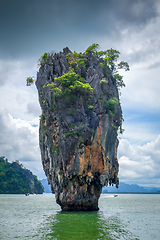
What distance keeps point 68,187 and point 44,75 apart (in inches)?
589

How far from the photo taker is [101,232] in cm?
1584

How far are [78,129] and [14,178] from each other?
93.0 m

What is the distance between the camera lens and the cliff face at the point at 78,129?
26031 millimetres

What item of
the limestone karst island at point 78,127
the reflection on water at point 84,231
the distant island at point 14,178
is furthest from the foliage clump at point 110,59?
the distant island at point 14,178

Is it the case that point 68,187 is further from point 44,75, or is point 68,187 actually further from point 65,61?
point 65,61

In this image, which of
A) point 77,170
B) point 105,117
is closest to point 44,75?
point 105,117

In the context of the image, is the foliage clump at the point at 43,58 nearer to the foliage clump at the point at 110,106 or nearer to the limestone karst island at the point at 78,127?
the limestone karst island at the point at 78,127

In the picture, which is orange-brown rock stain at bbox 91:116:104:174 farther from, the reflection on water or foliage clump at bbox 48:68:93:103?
the reflection on water

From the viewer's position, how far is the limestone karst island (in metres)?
26.1

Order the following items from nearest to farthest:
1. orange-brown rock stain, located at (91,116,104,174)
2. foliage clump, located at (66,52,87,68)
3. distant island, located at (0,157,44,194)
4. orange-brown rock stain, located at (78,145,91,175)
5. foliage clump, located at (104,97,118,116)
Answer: orange-brown rock stain, located at (78,145,91,175)
orange-brown rock stain, located at (91,116,104,174)
foliage clump, located at (104,97,118,116)
foliage clump, located at (66,52,87,68)
distant island, located at (0,157,44,194)

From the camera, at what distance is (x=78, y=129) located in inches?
1035

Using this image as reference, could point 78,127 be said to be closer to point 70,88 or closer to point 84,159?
point 84,159

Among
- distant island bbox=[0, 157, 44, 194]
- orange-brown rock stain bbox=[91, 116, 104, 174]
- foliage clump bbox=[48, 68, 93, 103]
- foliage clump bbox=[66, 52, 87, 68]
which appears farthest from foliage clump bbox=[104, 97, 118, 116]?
distant island bbox=[0, 157, 44, 194]

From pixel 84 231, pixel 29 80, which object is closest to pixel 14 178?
pixel 29 80
